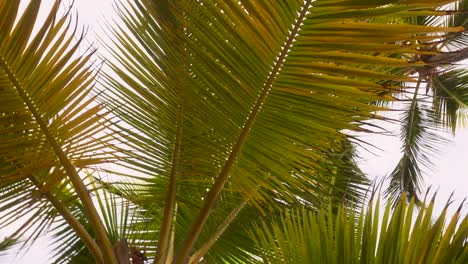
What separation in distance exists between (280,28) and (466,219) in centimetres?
59

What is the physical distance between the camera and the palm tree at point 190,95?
142 cm

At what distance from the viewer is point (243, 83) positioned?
5.23 feet

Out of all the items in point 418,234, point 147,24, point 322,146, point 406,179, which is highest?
point 406,179

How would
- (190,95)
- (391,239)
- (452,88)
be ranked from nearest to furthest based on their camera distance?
(391,239) < (190,95) < (452,88)

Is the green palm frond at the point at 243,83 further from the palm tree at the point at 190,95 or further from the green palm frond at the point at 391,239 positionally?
the green palm frond at the point at 391,239

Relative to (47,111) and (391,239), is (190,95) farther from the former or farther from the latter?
(391,239)

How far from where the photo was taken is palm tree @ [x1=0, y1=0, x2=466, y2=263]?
1.42m

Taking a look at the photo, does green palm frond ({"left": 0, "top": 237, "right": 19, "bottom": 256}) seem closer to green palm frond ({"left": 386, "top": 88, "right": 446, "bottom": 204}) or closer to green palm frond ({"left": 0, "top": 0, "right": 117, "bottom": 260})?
green palm frond ({"left": 0, "top": 0, "right": 117, "bottom": 260})

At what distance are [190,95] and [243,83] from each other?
20 centimetres

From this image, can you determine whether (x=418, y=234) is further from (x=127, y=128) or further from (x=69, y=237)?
(x=69, y=237)

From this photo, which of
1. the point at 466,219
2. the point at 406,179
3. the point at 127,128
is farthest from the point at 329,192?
the point at 406,179

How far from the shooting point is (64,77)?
1.65 m

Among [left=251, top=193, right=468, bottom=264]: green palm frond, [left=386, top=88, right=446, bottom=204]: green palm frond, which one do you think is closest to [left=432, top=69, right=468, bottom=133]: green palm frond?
[left=386, top=88, right=446, bottom=204]: green palm frond

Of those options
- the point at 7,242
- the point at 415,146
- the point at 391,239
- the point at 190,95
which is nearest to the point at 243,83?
the point at 190,95
